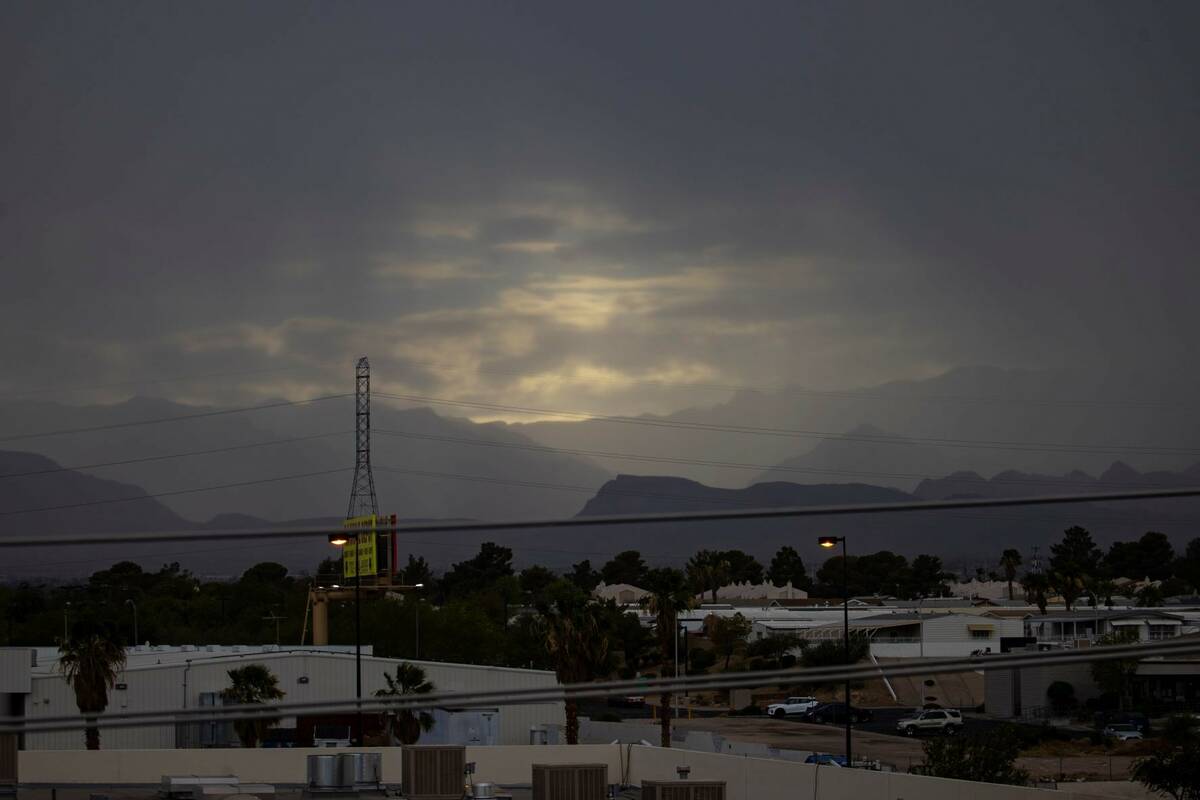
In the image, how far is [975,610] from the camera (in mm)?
96375

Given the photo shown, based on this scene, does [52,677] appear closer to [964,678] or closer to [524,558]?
[964,678]

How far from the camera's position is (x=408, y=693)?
56.5 meters

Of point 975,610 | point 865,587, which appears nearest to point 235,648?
point 975,610

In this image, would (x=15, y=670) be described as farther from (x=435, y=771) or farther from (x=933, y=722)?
(x=933, y=722)

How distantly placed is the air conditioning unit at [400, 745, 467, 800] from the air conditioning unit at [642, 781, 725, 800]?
508 centimetres

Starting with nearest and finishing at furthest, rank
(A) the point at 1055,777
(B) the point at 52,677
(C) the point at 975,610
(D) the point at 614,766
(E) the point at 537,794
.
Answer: (E) the point at 537,794, (D) the point at 614,766, (A) the point at 1055,777, (B) the point at 52,677, (C) the point at 975,610

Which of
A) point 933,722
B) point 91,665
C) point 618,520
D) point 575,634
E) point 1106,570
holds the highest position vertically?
point 618,520

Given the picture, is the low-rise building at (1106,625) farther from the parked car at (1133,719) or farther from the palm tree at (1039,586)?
the palm tree at (1039,586)

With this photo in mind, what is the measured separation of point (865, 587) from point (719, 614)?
32.2 metres

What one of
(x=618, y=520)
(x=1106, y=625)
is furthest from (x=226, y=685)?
(x=618, y=520)

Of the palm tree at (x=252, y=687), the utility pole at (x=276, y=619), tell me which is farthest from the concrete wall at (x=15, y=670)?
the utility pole at (x=276, y=619)

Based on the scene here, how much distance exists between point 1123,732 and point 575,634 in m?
24.5

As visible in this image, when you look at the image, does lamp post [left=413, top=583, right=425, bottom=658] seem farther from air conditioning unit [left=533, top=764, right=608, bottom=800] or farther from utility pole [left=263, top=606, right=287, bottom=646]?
air conditioning unit [left=533, top=764, right=608, bottom=800]

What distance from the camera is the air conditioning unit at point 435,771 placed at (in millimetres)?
34750
